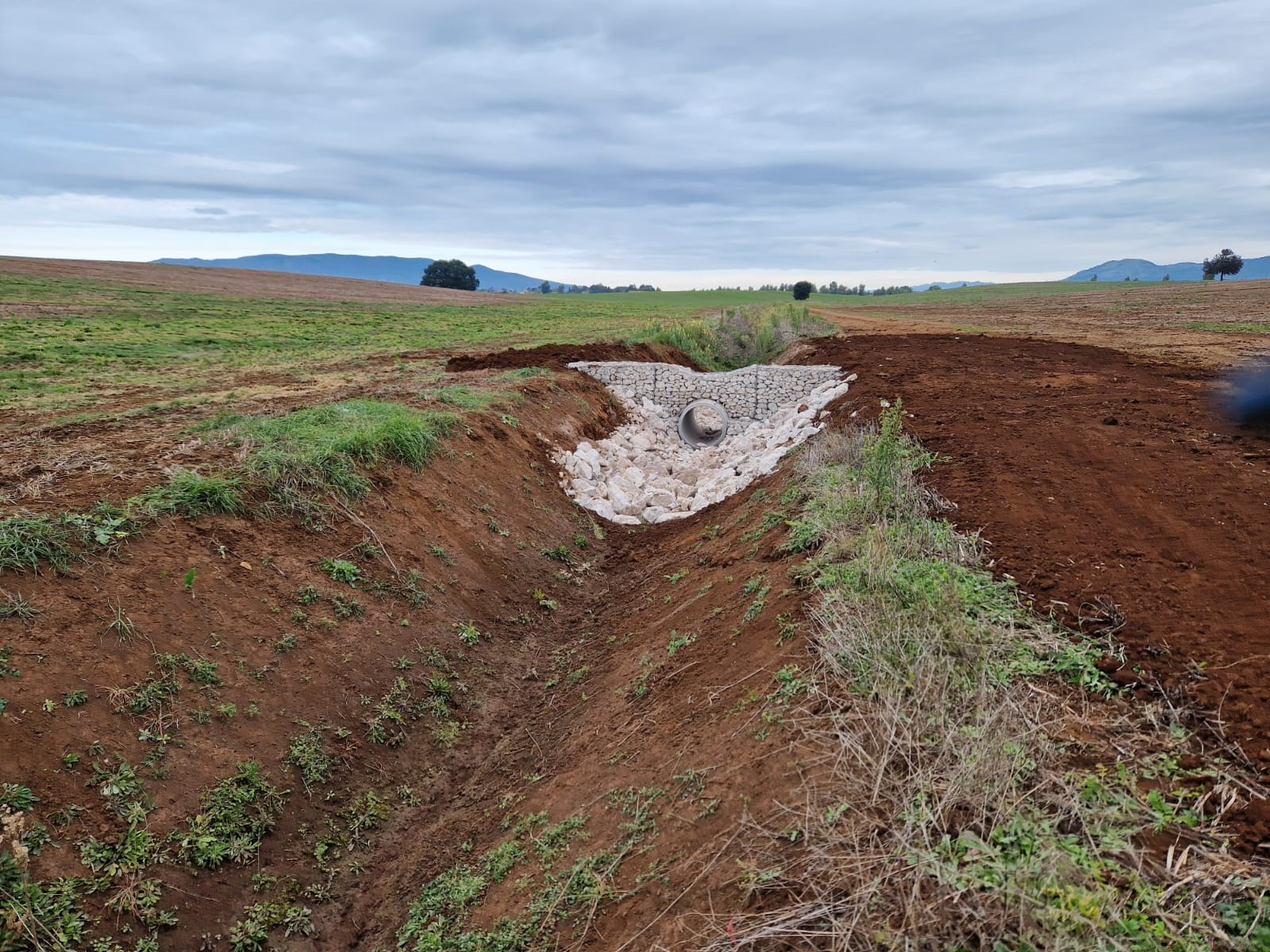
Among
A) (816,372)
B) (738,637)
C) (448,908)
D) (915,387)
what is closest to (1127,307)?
(816,372)

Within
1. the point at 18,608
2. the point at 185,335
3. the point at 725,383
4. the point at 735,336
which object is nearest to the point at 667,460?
the point at 725,383

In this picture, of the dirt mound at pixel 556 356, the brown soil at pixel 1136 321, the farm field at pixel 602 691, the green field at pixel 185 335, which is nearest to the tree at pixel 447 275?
the green field at pixel 185 335

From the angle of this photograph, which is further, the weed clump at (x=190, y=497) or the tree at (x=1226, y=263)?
the tree at (x=1226, y=263)

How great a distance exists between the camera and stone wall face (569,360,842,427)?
18.4 metres

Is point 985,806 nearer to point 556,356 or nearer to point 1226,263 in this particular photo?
point 556,356

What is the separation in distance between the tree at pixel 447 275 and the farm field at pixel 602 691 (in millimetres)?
81171

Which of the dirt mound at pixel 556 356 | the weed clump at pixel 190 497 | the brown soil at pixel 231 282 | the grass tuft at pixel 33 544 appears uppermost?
the brown soil at pixel 231 282

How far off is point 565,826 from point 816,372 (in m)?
15.7

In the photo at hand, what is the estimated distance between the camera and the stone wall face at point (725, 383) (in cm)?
1844

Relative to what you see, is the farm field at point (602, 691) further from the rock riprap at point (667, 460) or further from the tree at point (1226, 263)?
the tree at point (1226, 263)

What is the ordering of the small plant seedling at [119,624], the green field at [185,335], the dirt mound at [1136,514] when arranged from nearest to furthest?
the dirt mound at [1136,514] → the small plant seedling at [119,624] → the green field at [185,335]

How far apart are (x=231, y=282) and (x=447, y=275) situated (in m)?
39.3

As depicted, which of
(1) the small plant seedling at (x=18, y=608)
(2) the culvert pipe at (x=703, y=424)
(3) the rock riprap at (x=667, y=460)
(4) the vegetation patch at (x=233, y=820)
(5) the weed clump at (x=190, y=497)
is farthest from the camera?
(2) the culvert pipe at (x=703, y=424)

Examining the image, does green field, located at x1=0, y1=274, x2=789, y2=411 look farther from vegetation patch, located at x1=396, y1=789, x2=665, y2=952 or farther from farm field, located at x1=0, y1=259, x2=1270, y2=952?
vegetation patch, located at x1=396, y1=789, x2=665, y2=952
